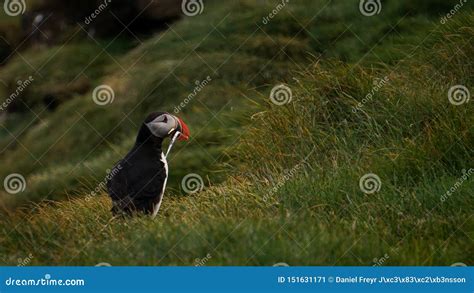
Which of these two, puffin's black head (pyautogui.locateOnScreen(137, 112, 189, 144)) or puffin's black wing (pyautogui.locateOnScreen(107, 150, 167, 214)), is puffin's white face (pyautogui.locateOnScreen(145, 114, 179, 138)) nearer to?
puffin's black head (pyautogui.locateOnScreen(137, 112, 189, 144))

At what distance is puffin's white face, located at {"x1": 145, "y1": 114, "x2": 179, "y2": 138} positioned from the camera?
7.69 meters

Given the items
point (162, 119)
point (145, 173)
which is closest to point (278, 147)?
point (162, 119)

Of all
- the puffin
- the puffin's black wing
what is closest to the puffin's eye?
the puffin

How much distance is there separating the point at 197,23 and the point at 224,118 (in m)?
3.61

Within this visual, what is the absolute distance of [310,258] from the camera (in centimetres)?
636

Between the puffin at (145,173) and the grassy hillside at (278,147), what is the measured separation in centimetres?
20

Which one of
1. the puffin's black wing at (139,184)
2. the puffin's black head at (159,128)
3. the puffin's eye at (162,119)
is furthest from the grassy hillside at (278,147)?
the puffin's eye at (162,119)

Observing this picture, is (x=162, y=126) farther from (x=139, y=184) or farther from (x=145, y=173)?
(x=139, y=184)

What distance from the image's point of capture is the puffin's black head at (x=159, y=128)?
7695 millimetres

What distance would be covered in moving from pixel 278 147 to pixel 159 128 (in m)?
1.77

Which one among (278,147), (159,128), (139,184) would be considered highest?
(159,128)

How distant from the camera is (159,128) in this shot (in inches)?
303

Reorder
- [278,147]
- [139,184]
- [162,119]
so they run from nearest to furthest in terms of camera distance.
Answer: [139,184], [162,119], [278,147]

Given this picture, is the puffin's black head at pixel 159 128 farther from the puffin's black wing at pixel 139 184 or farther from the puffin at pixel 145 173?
the puffin's black wing at pixel 139 184
